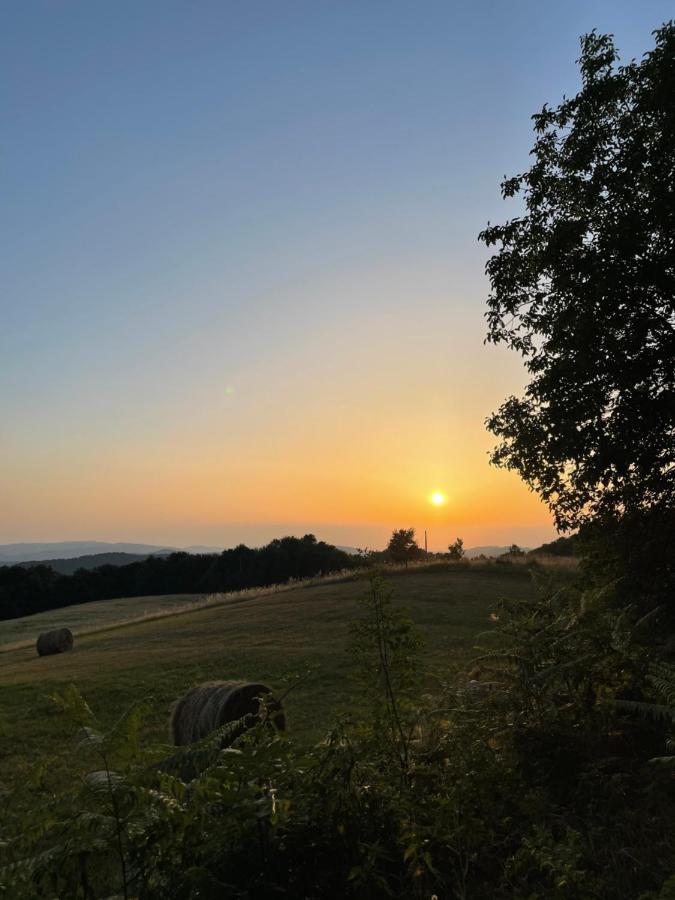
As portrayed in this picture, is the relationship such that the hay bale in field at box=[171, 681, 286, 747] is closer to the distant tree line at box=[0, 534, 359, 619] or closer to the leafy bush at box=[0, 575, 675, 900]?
the leafy bush at box=[0, 575, 675, 900]

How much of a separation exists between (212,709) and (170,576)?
86354 millimetres

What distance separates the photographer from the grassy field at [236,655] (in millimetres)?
12484

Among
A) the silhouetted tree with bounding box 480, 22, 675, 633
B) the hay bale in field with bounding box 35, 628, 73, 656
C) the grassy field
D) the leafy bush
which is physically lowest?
the hay bale in field with bounding box 35, 628, 73, 656

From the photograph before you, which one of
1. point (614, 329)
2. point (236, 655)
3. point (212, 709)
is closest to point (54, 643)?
point (236, 655)

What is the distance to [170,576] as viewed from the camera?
304 ft

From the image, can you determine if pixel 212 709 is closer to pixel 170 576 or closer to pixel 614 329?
pixel 614 329

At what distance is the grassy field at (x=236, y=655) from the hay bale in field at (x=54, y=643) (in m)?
0.69

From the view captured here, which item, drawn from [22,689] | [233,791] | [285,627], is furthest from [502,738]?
[285,627]

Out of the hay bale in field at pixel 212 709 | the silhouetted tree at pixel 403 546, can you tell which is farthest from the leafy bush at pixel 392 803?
the silhouetted tree at pixel 403 546

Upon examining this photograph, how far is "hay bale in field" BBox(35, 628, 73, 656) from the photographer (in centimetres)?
3231

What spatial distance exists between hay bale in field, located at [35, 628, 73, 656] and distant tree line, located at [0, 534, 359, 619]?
166 ft

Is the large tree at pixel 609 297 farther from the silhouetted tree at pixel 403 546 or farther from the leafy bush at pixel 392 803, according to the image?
the silhouetted tree at pixel 403 546

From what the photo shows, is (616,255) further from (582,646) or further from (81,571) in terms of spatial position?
(81,571)

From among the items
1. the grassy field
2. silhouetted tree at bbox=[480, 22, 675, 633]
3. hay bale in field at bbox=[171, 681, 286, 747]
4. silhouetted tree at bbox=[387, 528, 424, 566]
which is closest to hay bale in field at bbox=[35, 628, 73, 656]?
the grassy field
